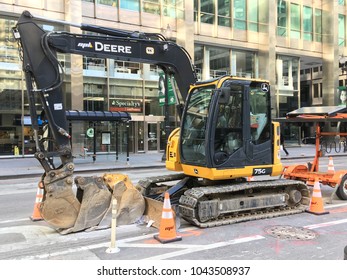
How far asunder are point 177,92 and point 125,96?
18.4 metres

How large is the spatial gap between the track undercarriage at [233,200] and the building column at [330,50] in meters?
30.9

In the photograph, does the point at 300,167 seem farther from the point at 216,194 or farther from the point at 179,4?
the point at 179,4

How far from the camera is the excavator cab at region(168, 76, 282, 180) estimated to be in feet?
22.5

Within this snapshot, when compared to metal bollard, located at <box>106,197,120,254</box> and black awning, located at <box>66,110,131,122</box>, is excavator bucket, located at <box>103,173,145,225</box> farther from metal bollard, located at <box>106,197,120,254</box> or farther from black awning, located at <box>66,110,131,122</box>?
black awning, located at <box>66,110,131,122</box>

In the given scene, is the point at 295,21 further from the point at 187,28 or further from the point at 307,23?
the point at 187,28

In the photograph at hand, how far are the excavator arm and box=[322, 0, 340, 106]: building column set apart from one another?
33.4 meters

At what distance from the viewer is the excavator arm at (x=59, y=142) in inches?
242

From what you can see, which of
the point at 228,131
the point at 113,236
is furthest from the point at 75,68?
the point at 113,236

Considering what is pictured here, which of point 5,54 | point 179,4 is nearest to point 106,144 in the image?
point 5,54

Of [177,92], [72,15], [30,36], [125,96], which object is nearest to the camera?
[30,36]

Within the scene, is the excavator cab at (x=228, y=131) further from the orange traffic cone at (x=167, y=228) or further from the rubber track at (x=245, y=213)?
the orange traffic cone at (x=167, y=228)

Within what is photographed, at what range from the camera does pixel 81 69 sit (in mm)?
23594

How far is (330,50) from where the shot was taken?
117 ft

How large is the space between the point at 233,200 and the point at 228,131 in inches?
52.9
